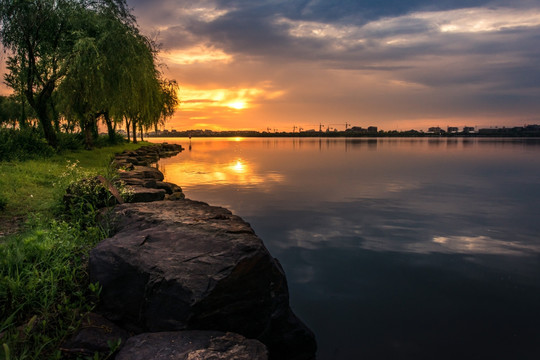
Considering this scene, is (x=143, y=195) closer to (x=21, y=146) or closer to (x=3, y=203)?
(x=3, y=203)

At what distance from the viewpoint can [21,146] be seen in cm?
1872

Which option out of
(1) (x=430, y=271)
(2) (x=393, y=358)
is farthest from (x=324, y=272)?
(2) (x=393, y=358)

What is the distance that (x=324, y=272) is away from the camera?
24.9 ft

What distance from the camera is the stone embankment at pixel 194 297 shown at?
3340 millimetres

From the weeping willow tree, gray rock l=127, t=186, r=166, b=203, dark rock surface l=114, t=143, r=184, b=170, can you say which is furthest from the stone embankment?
the weeping willow tree

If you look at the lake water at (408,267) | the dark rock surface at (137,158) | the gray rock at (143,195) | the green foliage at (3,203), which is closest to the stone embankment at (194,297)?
the lake water at (408,267)

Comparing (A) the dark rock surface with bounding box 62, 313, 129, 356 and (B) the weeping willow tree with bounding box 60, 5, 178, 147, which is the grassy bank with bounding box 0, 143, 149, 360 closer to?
(A) the dark rock surface with bounding box 62, 313, 129, 356

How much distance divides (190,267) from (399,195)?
48.5 ft

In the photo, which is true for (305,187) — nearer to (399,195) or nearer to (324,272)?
(399,195)

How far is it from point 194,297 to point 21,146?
19.9 metres

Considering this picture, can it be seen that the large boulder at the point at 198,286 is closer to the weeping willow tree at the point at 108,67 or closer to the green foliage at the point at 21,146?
the green foliage at the point at 21,146

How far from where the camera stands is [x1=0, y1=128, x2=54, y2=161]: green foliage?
16.8 meters

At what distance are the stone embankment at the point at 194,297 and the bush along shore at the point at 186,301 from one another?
11mm

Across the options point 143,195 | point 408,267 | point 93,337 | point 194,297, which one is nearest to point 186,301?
point 194,297
